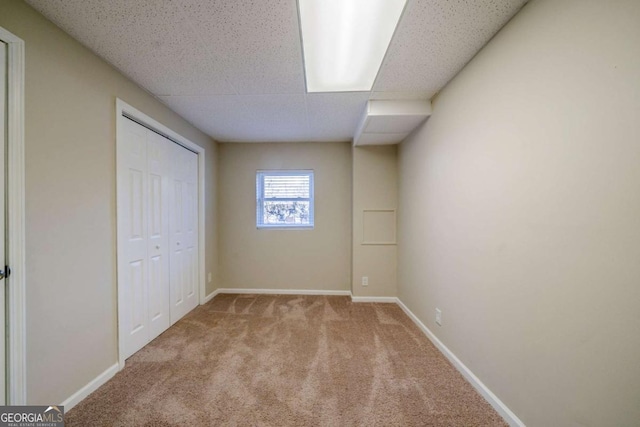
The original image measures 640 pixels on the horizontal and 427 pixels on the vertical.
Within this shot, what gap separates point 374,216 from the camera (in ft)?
11.5

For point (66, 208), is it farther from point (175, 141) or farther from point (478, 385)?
point (478, 385)

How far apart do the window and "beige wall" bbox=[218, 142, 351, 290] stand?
0.36 ft

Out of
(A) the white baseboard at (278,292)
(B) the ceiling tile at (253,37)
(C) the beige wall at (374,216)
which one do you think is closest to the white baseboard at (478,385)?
(C) the beige wall at (374,216)

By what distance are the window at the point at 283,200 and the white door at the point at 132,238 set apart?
1.76 meters

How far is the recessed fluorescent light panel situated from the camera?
55.4 inches

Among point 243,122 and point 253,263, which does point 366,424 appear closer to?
point 253,263

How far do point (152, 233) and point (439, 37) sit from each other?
9.35 feet

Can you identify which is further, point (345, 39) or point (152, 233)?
point (152, 233)

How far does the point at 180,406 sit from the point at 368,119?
279cm

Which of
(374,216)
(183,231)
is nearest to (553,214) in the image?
(374,216)

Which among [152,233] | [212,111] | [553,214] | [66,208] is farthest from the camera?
[212,111]

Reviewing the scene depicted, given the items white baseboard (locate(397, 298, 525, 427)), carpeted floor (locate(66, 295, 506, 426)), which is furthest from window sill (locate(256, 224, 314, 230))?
white baseboard (locate(397, 298, 525, 427))

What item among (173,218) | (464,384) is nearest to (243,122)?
(173,218)

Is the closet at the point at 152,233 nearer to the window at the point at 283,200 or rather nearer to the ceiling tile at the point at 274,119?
the ceiling tile at the point at 274,119
